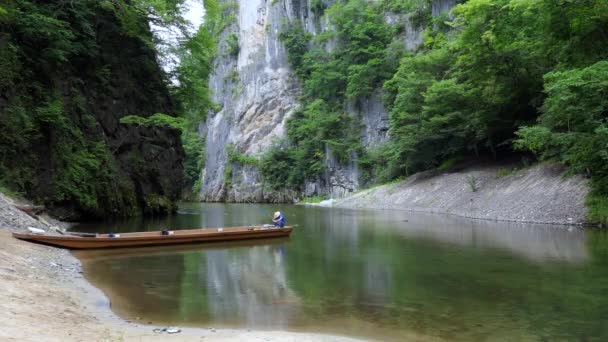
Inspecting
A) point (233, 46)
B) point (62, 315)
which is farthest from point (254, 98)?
point (62, 315)

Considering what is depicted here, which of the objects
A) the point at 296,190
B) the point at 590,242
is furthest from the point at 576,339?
the point at 296,190

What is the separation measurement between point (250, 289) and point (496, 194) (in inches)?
776

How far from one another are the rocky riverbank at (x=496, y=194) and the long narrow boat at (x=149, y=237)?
11290 mm

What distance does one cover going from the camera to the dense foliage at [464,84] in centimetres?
1752

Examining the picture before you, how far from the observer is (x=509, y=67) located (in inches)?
1028

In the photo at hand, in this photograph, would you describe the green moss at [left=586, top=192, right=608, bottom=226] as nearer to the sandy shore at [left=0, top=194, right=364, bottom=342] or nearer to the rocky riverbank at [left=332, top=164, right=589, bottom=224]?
the rocky riverbank at [left=332, top=164, right=589, bottom=224]

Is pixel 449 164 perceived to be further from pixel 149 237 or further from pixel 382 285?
pixel 382 285

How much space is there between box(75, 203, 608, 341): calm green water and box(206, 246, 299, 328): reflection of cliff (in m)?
0.03

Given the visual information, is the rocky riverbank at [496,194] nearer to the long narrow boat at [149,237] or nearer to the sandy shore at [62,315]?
the long narrow boat at [149,237]

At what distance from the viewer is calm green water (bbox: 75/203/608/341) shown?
7.16 m

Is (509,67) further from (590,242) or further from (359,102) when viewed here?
(359,102)

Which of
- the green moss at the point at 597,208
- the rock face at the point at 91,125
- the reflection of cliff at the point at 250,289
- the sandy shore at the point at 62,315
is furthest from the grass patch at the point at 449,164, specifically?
the sandy shore at the point at 62,315

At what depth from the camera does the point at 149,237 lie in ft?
51.3

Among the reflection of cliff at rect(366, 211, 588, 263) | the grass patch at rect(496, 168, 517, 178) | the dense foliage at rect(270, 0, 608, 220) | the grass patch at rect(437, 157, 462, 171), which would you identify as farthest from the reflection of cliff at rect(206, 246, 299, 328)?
the grass patch at rect(437, 157, 462, 171)
